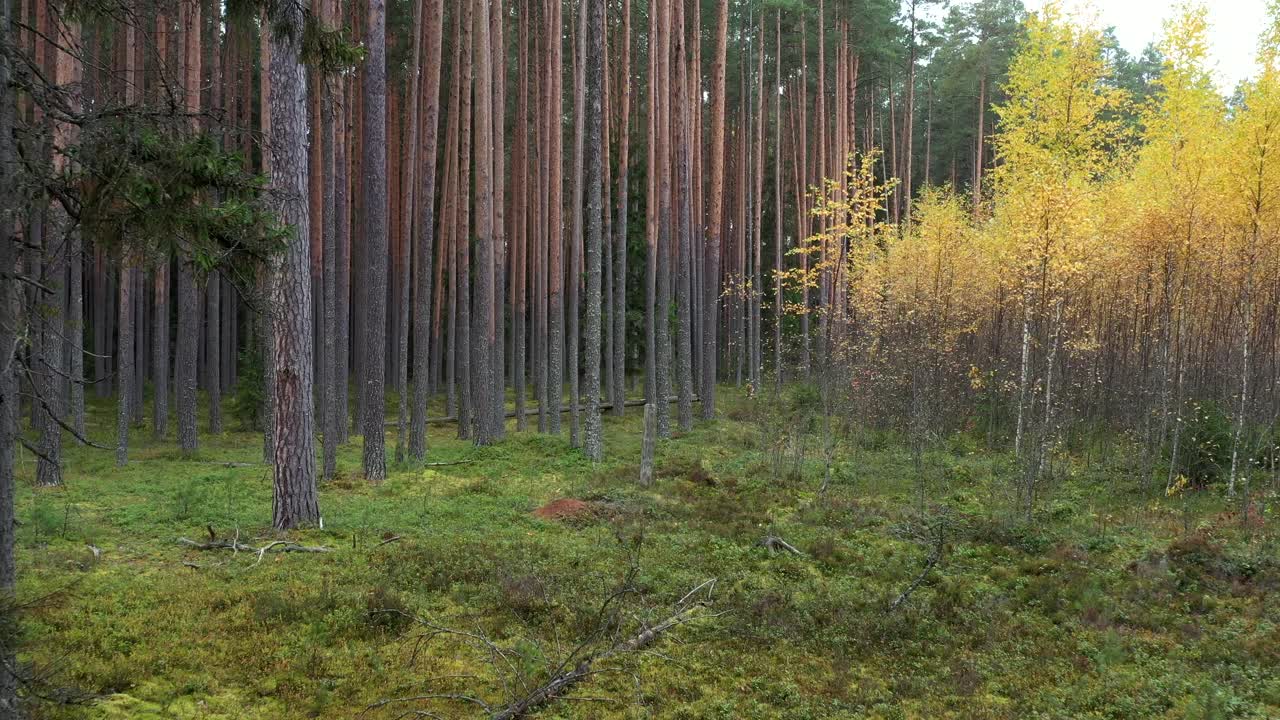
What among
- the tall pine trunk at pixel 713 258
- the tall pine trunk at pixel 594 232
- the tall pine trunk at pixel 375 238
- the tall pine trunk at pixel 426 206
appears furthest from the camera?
the tall pine trunk at pixel 713 258

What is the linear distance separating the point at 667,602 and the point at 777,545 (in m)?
2.48

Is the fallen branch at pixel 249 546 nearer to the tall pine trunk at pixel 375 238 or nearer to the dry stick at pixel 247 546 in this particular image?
the dry stick at pixel 247 546

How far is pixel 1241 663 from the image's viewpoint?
6.12 m

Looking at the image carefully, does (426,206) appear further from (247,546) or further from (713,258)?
(713,258)

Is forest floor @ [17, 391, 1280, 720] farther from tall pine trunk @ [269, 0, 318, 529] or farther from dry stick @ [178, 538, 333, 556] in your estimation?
tall pine trunk @ [269, 0, 318, 529]

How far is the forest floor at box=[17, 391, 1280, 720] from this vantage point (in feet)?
17.5

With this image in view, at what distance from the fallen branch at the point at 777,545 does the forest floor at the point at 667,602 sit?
20 centimetres

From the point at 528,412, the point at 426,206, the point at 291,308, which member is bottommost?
the point at 528,412

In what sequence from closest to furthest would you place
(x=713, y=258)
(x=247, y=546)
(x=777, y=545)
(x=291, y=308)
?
(x=247, y=546)
(x=291, y=308)
(x=777, y=545)
(x=713, y=258)

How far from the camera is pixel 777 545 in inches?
368

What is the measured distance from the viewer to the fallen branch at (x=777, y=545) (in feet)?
29.8

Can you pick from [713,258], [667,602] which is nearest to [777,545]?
[667,602]

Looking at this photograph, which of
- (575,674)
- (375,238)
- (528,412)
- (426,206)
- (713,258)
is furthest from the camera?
(528,412)

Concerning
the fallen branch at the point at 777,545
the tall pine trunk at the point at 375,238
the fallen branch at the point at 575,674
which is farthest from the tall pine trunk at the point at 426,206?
the fallen branch at the point at 575,674
